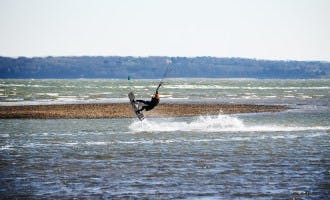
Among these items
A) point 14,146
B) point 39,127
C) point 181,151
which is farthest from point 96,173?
point 39,127

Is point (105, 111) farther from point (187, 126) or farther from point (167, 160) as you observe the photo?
point (167, 160)

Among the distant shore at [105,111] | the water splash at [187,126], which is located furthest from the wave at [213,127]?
the distant shore at [105,111]

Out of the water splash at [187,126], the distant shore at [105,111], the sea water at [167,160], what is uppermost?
the sea water at [167,160]

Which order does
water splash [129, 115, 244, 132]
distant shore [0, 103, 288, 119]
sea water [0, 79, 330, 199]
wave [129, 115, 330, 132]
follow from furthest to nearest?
distant shore [0, 103, 288, 119]
water splash [129, 115, 244, 132]
wave [129, 115, 330, 132]
sea water [0, 79, 330, 199]

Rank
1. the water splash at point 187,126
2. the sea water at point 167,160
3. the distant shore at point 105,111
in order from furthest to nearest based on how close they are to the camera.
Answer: the distant shore at point 105,111 → the water splash at point 187,126 → the sea water at point 167,160

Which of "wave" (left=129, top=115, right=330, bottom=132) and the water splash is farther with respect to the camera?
the water splash

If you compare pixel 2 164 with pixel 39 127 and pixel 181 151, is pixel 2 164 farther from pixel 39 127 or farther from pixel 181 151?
pixel 39 127

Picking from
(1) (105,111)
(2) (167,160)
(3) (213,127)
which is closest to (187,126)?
(3) (213,127)

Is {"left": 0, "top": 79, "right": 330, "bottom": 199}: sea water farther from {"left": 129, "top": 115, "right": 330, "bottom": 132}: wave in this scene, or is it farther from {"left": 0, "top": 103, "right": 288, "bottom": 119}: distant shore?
{"left": 0, "top": 103, "right": 288, "bottom": 119}: distant shore

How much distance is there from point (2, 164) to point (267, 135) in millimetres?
18090

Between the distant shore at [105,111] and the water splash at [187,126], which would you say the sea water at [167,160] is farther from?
the distant shore at [105,111]

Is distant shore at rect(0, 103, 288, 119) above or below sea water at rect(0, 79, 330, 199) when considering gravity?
below

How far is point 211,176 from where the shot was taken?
22625 mm

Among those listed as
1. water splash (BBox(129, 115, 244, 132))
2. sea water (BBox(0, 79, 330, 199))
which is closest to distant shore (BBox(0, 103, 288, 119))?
water splash (BBox(129, 115, 244, 132))
